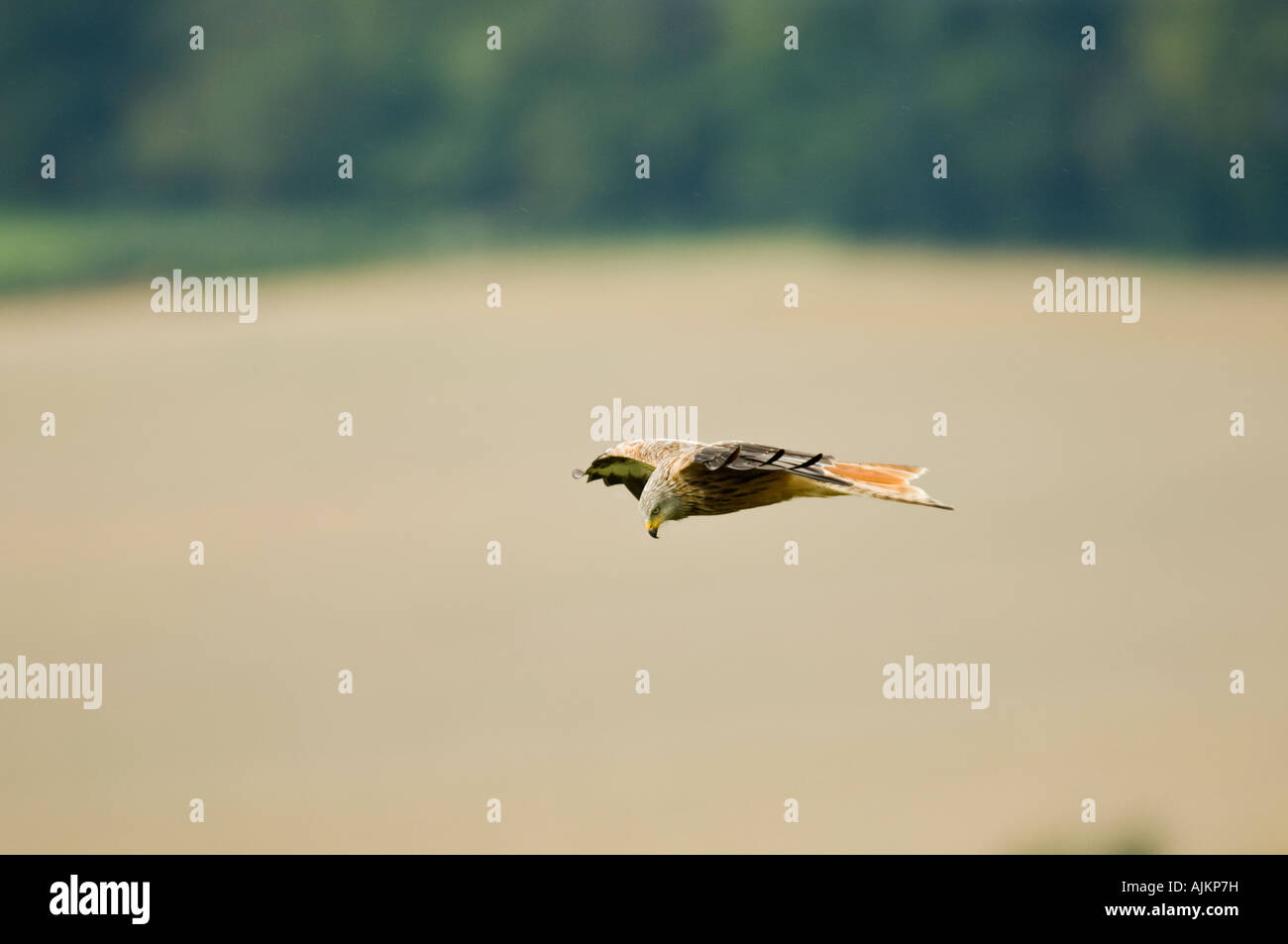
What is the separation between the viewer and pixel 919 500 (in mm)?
10453

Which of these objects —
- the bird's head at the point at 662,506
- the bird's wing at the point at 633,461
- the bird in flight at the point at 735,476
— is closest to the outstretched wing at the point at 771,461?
the bird in flight at the point at 735,476

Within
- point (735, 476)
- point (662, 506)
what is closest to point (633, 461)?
point (662, 506)

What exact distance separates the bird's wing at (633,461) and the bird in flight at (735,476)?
0.01 meters

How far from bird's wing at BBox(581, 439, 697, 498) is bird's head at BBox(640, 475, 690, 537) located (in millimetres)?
499

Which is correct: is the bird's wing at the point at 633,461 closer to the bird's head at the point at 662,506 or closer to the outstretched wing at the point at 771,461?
the bird's head at the point at 662,506

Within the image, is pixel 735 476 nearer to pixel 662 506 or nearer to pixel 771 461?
pixel 662 506

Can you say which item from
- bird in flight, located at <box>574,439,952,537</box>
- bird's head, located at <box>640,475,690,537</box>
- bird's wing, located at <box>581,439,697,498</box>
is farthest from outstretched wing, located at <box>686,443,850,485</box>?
bird's wing, located at <box>581,439,697,498</box>

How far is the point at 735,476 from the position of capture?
1195 cm

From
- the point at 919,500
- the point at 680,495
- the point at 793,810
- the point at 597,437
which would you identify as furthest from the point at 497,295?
the point at 919,500

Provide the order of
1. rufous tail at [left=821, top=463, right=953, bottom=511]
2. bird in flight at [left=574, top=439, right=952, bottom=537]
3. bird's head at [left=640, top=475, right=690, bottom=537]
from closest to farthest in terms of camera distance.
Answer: rufous tail at [left=821, top=463, right=953, bottom=511] → bird in flight at [left=574, top=439, right=952, bottom=537] → bird's head at [left=640, top=475, right=690, bottom=537]

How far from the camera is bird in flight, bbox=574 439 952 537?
35.9 ft

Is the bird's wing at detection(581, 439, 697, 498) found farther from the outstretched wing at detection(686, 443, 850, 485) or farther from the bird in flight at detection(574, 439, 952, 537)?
the outstretched wing at detection(686, 443, 850, 485)

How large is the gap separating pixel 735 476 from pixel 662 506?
2.47 feet
